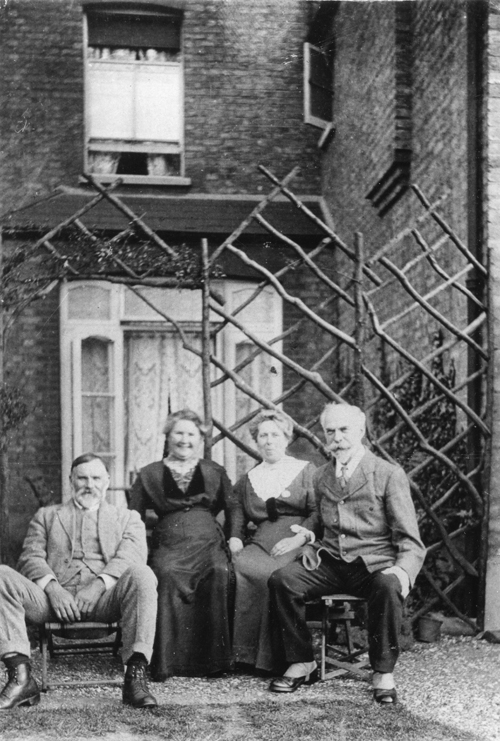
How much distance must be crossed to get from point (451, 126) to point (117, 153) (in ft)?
13.2

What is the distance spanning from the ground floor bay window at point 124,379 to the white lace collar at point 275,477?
3.50 meters

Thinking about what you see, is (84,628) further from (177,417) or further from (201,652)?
(177,417)

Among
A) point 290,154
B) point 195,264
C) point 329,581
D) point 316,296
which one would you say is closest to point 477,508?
point 329,581

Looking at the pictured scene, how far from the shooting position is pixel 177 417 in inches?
216

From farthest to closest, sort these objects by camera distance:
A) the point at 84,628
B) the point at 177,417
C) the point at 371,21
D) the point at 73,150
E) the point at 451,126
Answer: the point at 73,150 < the point at 371,21 < the point at 451,126 < the point at 177,417 < the point at 84,628

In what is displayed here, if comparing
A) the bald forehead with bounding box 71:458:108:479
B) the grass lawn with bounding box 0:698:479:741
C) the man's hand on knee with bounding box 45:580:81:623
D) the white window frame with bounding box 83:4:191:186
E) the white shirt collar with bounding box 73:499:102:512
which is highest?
the white window frame with bounding box 83:4:191:186

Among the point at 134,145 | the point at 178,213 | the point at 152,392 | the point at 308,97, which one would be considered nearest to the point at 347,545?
the point at 152,392

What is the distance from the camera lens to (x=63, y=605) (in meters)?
4.61

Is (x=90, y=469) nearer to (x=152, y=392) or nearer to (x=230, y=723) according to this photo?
(x=230, y=723)

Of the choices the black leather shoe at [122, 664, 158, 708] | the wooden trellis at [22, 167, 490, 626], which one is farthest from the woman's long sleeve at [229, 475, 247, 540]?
the black leather shoe at [122, 664, 158, 708]

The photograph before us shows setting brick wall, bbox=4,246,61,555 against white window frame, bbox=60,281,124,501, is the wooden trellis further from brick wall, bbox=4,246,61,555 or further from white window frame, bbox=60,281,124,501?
brick wall, bbox=4,246,61,555

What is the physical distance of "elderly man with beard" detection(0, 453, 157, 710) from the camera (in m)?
4.37

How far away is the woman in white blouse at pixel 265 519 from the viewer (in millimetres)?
5043

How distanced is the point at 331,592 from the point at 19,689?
168 centimetres
